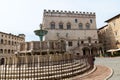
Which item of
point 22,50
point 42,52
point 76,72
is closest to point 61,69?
point 76,72

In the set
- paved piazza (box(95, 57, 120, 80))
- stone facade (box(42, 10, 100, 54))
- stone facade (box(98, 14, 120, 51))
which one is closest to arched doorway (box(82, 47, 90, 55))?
stone facade (box(42, 10, 100, 54))

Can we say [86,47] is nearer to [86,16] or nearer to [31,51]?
[86,16]

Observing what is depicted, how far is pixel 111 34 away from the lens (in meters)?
48.8

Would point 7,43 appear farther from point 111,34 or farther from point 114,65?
point 114,65

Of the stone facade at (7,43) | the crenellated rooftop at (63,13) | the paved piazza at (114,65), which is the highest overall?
the crenellated rooftop at (63,13)

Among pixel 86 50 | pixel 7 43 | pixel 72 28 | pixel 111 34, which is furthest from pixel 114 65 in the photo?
pixel 7 43

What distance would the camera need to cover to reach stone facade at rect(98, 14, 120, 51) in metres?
45.5

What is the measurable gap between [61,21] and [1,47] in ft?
65.2

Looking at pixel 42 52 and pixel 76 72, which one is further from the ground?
pixel 42 52

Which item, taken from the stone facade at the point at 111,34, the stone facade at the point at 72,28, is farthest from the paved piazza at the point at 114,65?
the stone facade at the point at 111,34

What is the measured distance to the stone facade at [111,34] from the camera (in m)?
45.5

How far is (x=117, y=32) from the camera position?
45.7m

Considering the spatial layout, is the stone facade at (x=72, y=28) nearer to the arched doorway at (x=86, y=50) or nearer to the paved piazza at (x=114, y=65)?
the arched doorway at (x=86, y=50)

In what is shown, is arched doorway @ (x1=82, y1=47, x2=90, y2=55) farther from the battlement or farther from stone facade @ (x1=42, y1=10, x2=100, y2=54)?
the battlement
